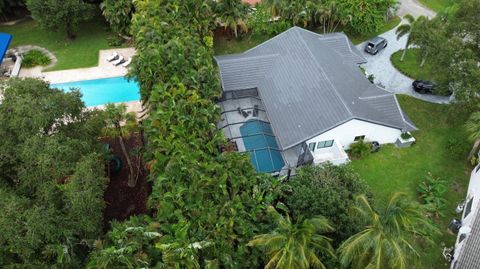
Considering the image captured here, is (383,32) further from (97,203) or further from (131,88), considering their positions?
(97,203)

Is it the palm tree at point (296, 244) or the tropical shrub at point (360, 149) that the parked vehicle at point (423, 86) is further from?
the palm tree at point (296, 244)

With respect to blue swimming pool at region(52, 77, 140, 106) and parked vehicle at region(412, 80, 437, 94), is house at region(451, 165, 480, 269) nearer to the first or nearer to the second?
parked vehicle at region(412, 80, 437, 94)

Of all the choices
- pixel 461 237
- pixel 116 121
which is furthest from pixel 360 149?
pixel 116 121

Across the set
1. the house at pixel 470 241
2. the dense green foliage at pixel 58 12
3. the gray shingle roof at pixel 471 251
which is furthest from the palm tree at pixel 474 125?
the dense green foliage at pixel 58 12

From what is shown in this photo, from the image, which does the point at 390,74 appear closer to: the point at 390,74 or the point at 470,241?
the point at 390,74

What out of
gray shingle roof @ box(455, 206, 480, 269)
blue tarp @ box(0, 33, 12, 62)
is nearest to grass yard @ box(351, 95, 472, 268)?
gray shingle roof @ box(455, 206, 480, 269)

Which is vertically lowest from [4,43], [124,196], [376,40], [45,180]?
[124,196]
